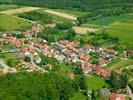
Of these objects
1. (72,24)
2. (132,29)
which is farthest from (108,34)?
(72,24)

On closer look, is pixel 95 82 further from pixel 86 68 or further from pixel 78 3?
pixel 78 3

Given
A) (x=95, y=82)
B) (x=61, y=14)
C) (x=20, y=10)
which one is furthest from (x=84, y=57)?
(x=20, y=10)

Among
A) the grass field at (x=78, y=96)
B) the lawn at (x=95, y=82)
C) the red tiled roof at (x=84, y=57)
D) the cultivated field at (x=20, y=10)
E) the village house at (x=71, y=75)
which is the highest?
the cultivated field at (x=20, y=10)

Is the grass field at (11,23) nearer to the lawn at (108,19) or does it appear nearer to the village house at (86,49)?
the lawn at (108,19)

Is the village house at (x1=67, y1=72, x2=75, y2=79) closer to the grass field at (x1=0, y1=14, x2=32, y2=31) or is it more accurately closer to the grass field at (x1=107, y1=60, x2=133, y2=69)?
the grass field at (x1=107, y1=60, x2=133, y2=69)

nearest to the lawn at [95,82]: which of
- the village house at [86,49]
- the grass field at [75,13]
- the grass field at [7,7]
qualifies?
the village house at [86,49]

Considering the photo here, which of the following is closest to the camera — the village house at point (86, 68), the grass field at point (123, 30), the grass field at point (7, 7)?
the village house at point (86, 68)
